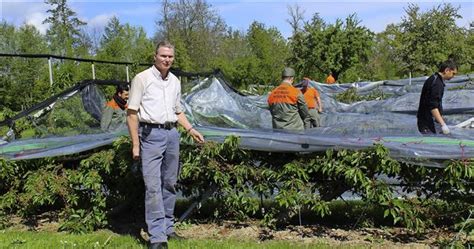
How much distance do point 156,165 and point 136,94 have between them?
0.61 meters

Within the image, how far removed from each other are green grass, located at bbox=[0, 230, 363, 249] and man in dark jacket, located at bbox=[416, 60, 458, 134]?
2.05 meters

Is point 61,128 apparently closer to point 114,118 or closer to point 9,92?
point 114,118

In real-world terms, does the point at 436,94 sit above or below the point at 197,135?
above

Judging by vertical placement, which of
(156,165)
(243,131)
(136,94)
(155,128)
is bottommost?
(156,165)

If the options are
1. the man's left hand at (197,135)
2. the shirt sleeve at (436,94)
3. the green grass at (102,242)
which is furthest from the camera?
the shirt sleeve at (436,94)

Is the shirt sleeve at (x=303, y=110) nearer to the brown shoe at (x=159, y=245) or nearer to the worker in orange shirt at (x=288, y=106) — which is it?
the worker in orange shirt at (x=288, y=106)

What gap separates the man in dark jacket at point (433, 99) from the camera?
5.99m

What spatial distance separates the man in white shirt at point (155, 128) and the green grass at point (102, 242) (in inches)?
14.2

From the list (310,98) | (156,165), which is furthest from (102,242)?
(310,98)

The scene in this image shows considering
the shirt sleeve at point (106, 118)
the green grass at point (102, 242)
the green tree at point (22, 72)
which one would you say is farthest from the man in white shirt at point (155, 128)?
the green tree at point (22, 72)

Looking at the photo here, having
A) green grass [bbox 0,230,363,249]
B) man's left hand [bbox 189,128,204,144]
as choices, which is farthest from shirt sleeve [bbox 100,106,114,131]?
man's left hand [bbox 189,128,204,144]

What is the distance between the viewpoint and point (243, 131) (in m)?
5.39

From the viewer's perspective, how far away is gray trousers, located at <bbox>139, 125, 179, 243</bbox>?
4.62 metres

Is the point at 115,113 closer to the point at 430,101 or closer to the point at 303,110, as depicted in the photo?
the point at 303,110
